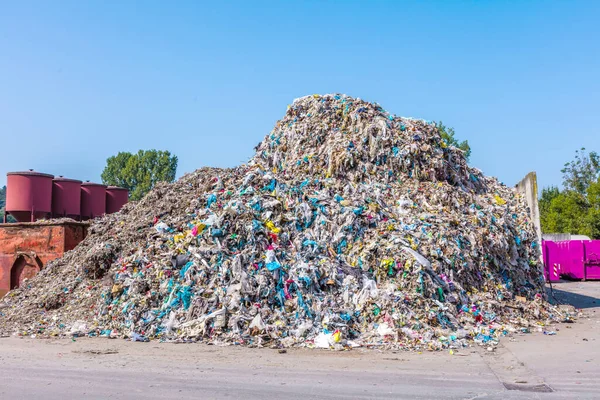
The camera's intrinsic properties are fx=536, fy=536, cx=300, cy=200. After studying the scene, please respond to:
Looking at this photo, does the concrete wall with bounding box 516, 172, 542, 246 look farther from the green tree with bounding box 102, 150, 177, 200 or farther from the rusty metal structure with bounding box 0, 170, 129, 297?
the green tree with bounding box 102, 150, 177, 200

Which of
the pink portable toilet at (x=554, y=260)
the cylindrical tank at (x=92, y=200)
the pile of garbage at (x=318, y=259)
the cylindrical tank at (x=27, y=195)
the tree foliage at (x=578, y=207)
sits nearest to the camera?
the pile of garbage at (x=318, y=259)

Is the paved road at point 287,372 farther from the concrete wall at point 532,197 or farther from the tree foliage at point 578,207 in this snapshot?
the tree foliage at point 578,207

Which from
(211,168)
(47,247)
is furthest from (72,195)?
(211,168)

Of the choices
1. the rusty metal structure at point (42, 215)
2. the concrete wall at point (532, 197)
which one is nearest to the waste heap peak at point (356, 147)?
the concrete wall at point (532, 197)

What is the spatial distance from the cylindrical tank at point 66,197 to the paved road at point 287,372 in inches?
231

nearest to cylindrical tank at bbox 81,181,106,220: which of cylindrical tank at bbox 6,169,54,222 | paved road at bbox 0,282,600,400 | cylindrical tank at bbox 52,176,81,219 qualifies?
cylindrical tank at bbox 52,176,81,219

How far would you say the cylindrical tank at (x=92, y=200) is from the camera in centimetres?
1355

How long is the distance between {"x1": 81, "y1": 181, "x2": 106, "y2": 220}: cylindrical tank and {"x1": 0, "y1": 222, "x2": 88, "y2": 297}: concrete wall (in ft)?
11.1

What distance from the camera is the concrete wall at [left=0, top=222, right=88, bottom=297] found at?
9977mm

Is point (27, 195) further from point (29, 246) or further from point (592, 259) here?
point (592, 259)

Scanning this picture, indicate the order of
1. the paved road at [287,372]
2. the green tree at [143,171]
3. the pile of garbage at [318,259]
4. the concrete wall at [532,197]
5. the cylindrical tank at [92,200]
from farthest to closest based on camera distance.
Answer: the green tree at [143,171]
the cylindrical tank at [92,200]
the concrete wall at [532,197]
the pile of garbage at [318,259]
the paved road at [287,372]

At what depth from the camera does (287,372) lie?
5.56 meters

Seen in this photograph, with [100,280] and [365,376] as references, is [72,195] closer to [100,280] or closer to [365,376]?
[100,280]

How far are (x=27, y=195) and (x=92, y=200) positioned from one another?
1.91 metres
